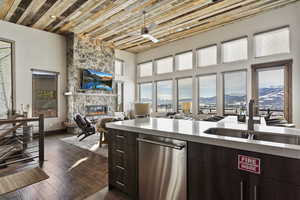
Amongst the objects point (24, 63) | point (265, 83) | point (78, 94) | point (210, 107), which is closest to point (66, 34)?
point (24, 63)

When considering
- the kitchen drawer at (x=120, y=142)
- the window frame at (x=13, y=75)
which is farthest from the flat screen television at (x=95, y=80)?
the kitchen drawer at (x=120, y=142)

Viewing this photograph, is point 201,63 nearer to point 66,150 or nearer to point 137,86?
point 137,86

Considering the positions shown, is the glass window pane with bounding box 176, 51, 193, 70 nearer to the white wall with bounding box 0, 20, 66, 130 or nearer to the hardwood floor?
the white wall with bounding box 0, 20, 66, 130

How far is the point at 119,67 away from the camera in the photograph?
9172 mm

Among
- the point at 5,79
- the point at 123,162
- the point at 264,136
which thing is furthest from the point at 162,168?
the point at 5,79

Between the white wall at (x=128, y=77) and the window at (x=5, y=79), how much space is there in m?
4.75

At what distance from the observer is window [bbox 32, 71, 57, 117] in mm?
6211

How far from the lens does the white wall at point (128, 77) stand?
9.26m

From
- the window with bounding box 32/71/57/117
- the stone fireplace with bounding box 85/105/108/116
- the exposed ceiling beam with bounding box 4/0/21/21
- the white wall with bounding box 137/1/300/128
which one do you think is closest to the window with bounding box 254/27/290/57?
the white wall with bounding box 137/1/300/128

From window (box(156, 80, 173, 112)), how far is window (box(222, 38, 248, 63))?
9.48 ft

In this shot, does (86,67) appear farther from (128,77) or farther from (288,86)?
(288,86)

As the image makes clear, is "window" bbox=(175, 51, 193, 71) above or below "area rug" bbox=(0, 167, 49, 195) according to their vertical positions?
above

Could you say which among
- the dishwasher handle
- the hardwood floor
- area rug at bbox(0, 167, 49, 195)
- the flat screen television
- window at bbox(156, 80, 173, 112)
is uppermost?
the flat screen television

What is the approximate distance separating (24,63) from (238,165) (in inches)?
288
